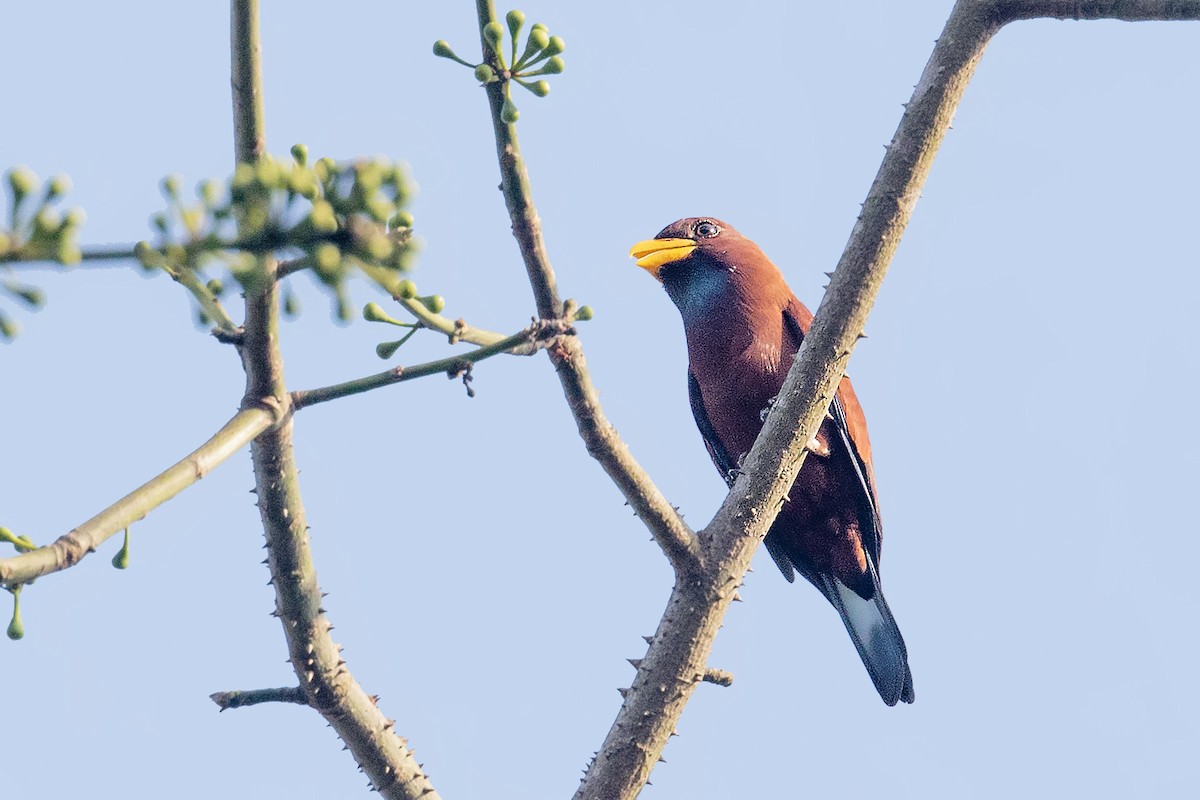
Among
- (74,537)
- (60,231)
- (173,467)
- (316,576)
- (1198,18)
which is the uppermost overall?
(1198,18)

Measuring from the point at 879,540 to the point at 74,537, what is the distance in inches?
156

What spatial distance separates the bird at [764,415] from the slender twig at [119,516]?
3.18 m

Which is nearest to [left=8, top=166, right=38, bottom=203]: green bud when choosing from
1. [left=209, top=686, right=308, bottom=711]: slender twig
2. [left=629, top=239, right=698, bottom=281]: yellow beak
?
[left=209, top=686, right=308, bottom=711]: slender twig

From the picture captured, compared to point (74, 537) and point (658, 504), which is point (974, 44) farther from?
point (74, 537)

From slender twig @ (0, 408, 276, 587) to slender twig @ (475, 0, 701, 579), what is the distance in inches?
24.6

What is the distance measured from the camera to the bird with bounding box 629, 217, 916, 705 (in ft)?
15.6

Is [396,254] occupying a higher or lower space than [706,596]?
lower

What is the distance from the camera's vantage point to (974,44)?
2.88 m

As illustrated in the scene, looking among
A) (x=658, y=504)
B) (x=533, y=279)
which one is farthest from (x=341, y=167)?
(x=658, y=504)

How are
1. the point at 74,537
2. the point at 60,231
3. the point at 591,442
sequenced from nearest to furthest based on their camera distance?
1. the point at 60,231
2. the point at 74,537
3. the point at 591,442

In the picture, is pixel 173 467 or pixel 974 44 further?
pixel 974 44

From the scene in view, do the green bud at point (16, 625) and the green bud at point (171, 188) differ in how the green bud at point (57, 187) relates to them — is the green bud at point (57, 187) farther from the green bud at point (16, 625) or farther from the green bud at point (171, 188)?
the green bud at point (16, 625)

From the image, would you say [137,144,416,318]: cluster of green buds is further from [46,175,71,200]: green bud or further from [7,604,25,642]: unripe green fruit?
[7,604,25,642]: unripe green fruit

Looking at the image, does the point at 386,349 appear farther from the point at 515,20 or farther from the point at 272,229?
the point at 272,229
